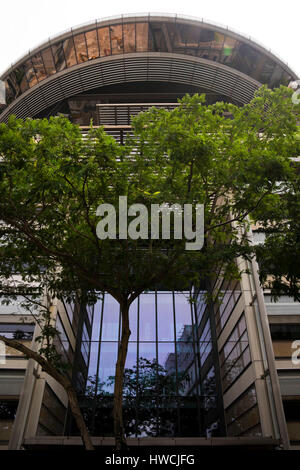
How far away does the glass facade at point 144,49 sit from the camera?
1145 inches

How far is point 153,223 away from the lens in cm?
845

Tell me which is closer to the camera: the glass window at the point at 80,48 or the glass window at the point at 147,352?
the glass window at the point at 147,352

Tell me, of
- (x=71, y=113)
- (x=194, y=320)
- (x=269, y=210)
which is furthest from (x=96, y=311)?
(x=71, y=113)

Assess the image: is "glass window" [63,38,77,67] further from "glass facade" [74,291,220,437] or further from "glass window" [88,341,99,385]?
"glass window" [88,341,99,385]

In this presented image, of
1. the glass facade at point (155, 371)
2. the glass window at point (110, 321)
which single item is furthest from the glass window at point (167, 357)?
the glass window at point (110, 321)

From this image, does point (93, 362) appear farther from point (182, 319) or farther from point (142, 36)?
point (142, 36)

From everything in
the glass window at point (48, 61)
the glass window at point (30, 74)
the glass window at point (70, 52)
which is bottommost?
the glass window at point (30, 74)

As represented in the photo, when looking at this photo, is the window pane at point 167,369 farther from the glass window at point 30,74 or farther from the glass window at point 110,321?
the glass window at point 30,74

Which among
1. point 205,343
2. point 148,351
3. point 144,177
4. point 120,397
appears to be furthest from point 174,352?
point 144,177

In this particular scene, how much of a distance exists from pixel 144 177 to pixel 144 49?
2566 cm

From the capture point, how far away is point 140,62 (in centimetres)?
3053

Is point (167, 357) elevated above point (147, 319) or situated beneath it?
situated beneath

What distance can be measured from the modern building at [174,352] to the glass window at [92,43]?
0.34ft

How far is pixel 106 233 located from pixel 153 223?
1.21m
